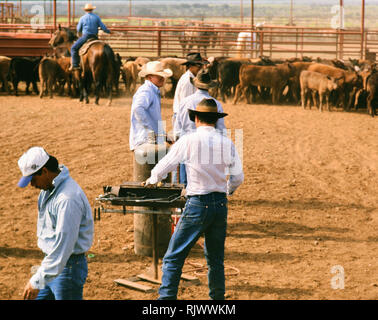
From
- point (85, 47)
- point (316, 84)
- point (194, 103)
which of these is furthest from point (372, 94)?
point (194, 103)

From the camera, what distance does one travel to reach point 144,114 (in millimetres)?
7000

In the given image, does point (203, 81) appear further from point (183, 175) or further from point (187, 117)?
point (183, 175)

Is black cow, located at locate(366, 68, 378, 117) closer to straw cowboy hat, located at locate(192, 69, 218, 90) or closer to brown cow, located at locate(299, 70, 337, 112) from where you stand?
brown cow, located at locate(299, 70, 337, 112)

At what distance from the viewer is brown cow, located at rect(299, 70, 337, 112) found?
56.3 feet

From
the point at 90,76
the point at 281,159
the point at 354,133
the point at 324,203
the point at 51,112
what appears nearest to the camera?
the point at 324,203

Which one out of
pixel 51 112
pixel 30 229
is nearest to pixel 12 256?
pixel 30 229

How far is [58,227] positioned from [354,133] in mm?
10764

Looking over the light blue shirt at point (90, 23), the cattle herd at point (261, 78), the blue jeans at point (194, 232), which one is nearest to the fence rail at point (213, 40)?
the light blue shirt at point (90, 23)

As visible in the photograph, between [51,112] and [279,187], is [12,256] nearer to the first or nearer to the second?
[279,187]

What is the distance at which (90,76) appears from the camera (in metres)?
17.9

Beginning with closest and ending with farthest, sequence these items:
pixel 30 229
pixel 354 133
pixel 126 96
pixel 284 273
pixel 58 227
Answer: pixel 58 227, pixel 284 273, pixel 30 229, pixel 354 133, pixel 126 96

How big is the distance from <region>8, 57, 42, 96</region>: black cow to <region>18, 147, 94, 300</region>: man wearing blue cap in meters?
15.3

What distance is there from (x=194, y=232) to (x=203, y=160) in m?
0.56

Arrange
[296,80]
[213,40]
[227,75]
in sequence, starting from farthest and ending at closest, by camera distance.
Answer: [213,40] → [227,75] → [296,80]
